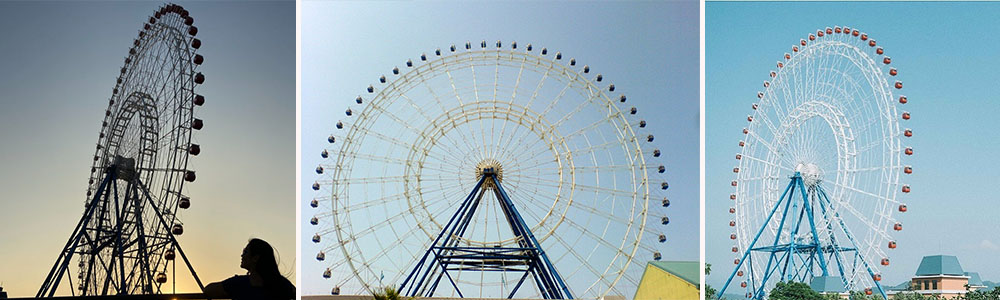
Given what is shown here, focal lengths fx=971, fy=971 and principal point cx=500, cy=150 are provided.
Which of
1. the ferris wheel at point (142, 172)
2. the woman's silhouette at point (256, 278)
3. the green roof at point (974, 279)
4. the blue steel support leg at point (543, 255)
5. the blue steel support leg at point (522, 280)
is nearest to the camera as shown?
the woman's silhouette at point (256, 278)

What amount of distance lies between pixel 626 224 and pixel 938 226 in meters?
3.78

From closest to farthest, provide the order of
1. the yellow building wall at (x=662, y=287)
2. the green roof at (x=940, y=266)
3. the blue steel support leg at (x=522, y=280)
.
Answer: the yellow building wall at (x=662, y=287)
the green roof at (x=940, y=266)
the blue steel support leg at (x=522, y=280)

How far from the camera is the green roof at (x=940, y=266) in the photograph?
1080cm

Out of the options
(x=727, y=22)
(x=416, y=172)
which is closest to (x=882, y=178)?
(x=727, y=22)

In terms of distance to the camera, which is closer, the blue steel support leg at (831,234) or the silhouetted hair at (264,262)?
the silhouetted hair at (264,262)

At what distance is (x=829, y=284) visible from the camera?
1436 cm

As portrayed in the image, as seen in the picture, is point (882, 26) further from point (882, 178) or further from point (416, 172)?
point (416, 172)

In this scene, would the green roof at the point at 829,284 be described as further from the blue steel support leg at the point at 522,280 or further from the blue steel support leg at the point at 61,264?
the blue steel support leg at the point at 61,264

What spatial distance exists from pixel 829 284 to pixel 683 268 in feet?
20.1

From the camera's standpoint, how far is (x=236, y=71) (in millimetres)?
6902

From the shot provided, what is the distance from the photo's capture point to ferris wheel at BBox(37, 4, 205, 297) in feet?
22.8

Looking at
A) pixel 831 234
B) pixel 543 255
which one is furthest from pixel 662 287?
pixel 831 234

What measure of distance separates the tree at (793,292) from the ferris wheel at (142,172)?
936 centimetres

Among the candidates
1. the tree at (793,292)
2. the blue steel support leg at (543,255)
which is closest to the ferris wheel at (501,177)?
the blue steel support leg at (543,255)
